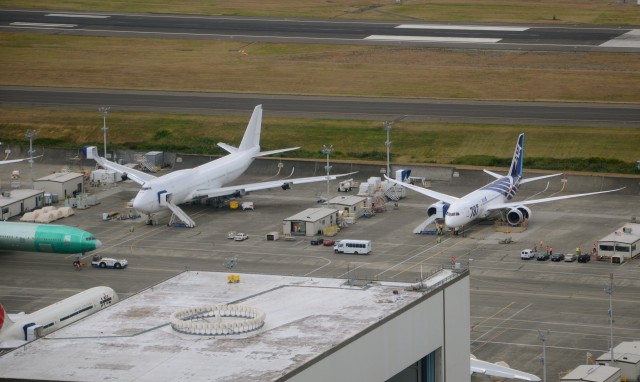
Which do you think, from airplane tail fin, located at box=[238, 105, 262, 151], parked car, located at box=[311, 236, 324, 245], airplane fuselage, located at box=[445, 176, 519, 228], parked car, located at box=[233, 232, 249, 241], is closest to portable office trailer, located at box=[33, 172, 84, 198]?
airplane tail fin, located at box=[238, 105, 262, 151]

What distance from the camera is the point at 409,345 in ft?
265

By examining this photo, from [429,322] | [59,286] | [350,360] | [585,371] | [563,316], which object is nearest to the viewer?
[350,360]

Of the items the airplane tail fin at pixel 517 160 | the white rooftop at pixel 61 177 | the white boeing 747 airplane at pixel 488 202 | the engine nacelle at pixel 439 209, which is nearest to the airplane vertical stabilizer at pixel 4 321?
the white boeing 747 airplane at pixel 488 202

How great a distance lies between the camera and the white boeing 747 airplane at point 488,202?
491 feet

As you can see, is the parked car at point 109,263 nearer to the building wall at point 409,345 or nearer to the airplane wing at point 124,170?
the airplane wing at point 124,170

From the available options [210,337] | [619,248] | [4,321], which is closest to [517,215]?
[619,248]

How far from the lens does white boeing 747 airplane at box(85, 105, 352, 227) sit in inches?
6156

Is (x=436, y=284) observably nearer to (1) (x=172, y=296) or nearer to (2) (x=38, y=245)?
(1) (x=172, y=296)

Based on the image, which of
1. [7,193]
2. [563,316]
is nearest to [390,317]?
[563,316]

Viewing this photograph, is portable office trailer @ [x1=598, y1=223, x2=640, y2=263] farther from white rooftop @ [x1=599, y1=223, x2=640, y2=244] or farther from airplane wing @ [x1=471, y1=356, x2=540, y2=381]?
airplane wing @ [x1=471, y1=356, x2=540, y2=381]

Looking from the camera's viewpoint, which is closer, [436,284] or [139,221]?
[436,284]

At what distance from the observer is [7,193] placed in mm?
166500

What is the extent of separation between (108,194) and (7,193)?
44.6 feet

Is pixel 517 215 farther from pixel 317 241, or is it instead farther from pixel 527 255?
pixel 317 241
